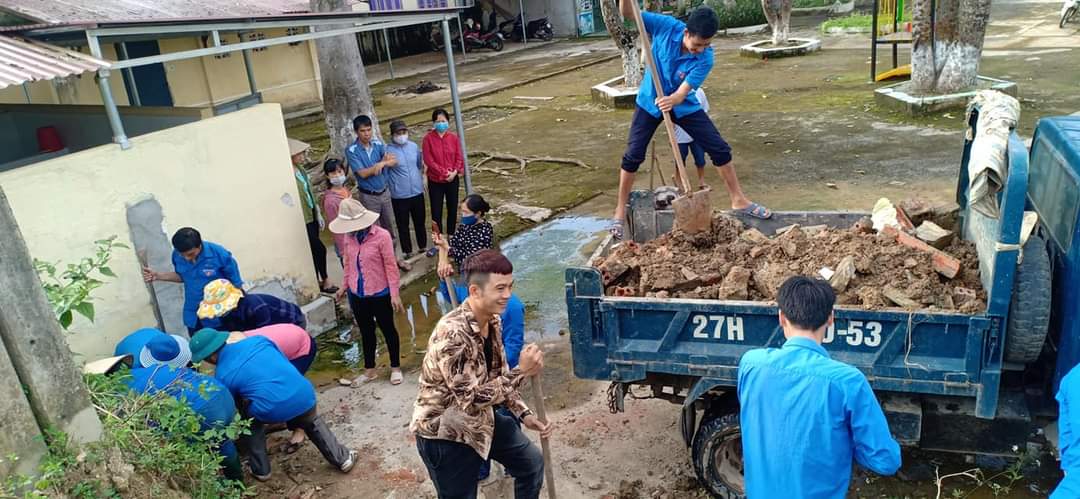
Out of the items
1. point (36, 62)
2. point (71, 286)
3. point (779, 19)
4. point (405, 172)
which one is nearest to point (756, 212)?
point (405, 172)

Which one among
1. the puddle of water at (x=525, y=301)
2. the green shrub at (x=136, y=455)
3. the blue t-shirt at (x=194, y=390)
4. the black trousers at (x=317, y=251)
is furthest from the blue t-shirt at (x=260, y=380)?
the black trousers at (x=317, y=251)

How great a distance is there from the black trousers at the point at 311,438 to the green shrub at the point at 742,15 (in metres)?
22.1

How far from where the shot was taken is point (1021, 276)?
3322 millimetres

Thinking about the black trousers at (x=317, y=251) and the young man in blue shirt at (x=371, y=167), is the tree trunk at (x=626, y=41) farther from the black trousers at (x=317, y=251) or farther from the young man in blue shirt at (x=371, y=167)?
the black trousers at (x=317, y=251)

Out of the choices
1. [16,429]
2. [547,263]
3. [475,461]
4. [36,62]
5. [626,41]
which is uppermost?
[36,62]

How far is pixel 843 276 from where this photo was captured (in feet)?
12.7

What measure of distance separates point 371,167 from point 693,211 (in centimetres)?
354

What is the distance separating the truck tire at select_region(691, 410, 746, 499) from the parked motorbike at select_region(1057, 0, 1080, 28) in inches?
773

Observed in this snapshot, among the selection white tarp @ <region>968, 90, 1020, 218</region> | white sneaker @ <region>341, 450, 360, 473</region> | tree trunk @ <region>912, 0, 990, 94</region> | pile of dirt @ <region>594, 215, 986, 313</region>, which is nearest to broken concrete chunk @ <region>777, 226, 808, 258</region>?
pile of dirt @ <region>594, 215, 986, 313</region>

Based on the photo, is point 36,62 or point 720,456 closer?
point 720,456

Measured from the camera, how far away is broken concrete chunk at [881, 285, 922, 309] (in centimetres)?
359

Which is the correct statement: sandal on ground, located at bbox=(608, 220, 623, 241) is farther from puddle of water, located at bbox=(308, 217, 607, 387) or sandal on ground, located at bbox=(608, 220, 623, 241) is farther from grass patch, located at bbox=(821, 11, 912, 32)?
grass patch, located at bbox=(821, 11, 912, 32)

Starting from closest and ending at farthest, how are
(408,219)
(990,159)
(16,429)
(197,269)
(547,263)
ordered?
(990,159) < (16,429) < (197,269) < (547,263) < (408,219)

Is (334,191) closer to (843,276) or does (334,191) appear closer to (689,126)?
(689,126)
